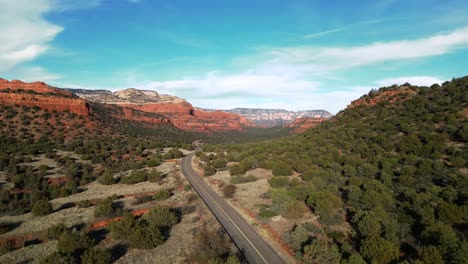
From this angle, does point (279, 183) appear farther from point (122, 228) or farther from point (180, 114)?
point (180, 114)

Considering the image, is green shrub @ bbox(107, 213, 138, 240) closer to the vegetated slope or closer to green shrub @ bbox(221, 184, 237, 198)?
green shrub @ bbox(221, 184, 237, 198)

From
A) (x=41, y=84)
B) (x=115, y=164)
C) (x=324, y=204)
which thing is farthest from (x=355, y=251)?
(x=41, y=84)

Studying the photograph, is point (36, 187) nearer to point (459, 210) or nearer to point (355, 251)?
point (355, 251)

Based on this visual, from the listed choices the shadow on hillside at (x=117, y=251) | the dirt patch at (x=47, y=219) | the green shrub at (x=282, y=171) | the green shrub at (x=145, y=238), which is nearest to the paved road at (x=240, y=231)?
the green shrub at (x=145, y=238)

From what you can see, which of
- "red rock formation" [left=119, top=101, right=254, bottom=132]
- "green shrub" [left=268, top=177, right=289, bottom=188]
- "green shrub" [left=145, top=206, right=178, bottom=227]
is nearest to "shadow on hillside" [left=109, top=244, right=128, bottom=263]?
"green shrub" [left=145, top=206, right=178, bottom=227]

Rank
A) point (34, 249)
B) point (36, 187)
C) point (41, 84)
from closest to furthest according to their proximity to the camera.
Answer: point (34, 249) → point (36, 187) → point (41, 84)

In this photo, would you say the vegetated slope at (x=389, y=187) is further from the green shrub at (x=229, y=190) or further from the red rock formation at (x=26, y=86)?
the red rock formation at (x=26, y=86)

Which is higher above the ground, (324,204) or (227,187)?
(324,204)
